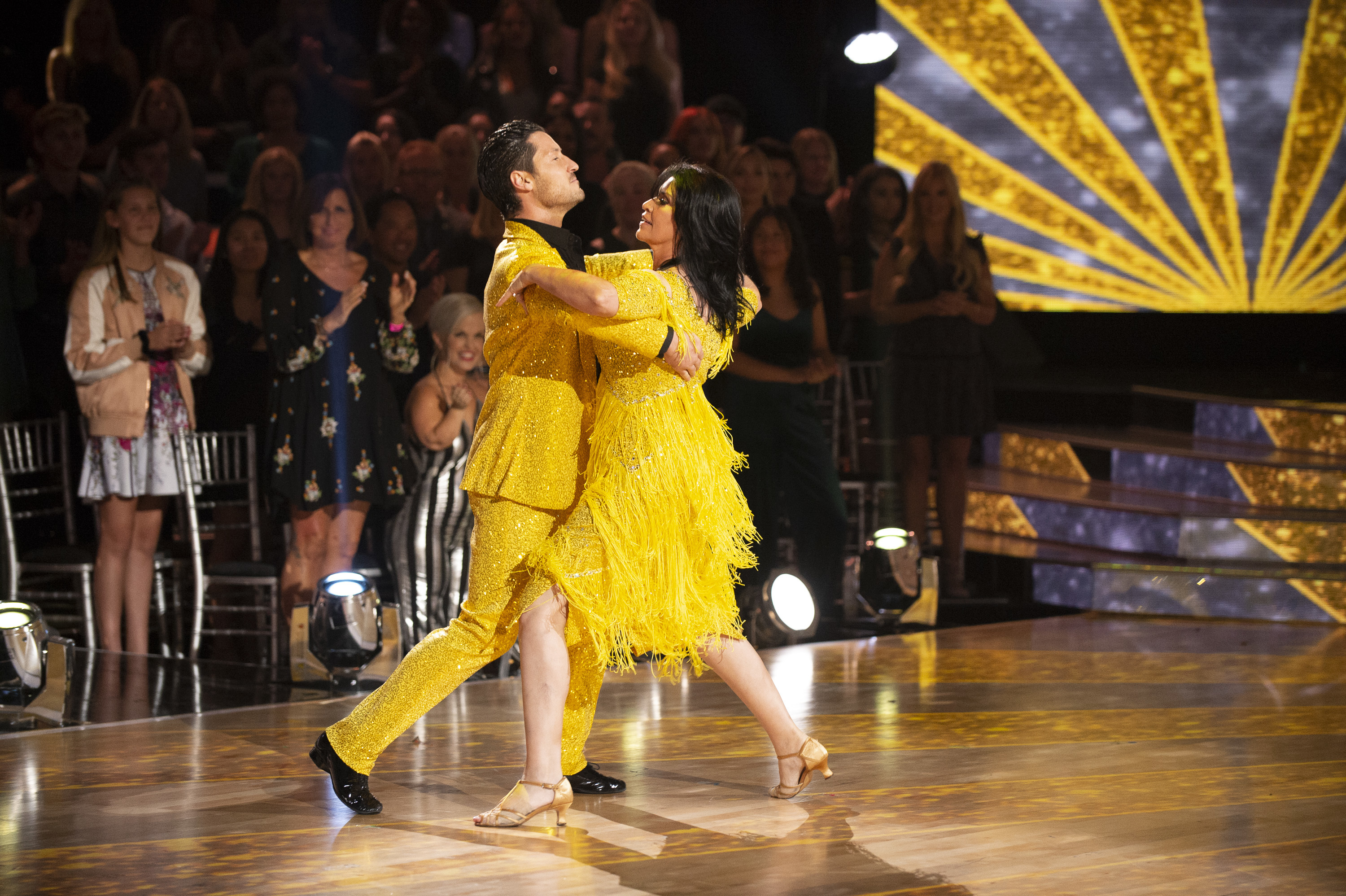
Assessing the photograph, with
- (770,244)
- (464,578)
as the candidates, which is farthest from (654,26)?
(464,578)

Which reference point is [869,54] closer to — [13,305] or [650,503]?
[13,305]

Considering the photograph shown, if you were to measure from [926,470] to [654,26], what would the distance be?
2.28 meters

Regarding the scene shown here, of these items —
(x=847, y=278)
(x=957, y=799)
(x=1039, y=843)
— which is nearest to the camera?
(x=1039, y=843)

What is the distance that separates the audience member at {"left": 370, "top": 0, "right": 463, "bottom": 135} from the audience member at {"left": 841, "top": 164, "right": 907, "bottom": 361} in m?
1.83

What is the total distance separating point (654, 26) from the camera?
6.39 m

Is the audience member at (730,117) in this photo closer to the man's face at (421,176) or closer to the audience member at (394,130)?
the audience member at (394,130)

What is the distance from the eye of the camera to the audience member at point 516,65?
20.7 feet

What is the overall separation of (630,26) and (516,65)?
1.66ft

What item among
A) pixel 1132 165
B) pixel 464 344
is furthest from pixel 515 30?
pixel 1132 165

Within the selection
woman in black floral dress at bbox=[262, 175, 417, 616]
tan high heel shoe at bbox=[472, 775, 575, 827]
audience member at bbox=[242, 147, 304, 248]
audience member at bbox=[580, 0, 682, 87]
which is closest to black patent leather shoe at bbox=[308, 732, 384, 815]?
tan high heel shoe at bbox=[472, 775, 575, 827]

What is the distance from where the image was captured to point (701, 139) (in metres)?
5.94

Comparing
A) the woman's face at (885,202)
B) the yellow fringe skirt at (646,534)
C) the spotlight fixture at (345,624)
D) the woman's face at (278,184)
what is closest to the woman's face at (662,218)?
the yellow fringe skirt at (646,534)

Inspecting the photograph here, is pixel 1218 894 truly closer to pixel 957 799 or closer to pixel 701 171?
pixel 957 799

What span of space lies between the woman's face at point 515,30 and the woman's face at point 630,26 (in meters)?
0.37
